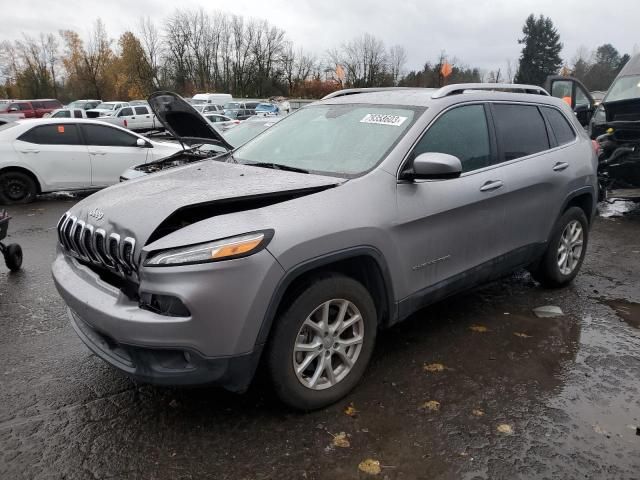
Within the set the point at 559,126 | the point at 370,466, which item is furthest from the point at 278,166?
the point at 559,126

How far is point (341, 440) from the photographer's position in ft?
9.11

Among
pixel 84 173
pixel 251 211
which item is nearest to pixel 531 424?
pixel 251 211

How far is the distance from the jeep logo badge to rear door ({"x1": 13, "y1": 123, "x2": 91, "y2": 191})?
7501mm

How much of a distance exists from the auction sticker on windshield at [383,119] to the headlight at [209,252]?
5.10ft

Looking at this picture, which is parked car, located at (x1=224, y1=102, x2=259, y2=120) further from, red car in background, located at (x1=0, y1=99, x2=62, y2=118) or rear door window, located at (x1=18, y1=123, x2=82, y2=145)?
rear door window, located at (x1=18, y1=123, x2=82, y2=145)

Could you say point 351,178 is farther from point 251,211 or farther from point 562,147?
point 562,147

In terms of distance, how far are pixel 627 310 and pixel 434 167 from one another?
108 inches

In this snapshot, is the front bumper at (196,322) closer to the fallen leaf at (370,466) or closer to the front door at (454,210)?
the fallen leaf at (370,466)

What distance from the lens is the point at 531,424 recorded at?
9.66ft

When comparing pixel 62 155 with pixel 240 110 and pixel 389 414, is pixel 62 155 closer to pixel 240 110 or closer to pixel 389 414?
pixel 389 414

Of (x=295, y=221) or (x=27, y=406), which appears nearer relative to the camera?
(x=295, y=221)

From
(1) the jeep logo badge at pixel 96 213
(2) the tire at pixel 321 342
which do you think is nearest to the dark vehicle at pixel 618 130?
(2) the tire at pixel 321 342

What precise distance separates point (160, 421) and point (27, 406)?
85 centimetres

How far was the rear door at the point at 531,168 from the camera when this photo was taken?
13.5ft
